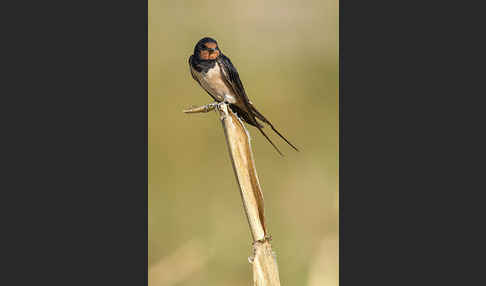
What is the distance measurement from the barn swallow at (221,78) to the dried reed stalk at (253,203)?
1.15 ft

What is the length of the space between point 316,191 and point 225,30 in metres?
0.83

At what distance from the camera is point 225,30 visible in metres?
2.21

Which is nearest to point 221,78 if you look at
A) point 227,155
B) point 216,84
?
point 216,84

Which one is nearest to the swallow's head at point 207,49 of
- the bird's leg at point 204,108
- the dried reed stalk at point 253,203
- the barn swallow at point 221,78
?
the barn swallow at point 221,78

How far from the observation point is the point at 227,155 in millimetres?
2209

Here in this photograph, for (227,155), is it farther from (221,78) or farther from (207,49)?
(207,49)

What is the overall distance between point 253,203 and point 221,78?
2.24ft

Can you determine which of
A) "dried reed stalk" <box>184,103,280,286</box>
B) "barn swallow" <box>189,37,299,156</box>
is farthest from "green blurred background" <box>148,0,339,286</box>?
"dried reed stalk" <box>184,103,280,286</box>

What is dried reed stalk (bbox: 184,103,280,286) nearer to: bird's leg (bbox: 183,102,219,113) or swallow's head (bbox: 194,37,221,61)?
bird's leg (bbox: 183,102,219,113)

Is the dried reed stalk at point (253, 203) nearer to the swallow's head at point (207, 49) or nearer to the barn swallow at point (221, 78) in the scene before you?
the barn swallow at point (221, 78)

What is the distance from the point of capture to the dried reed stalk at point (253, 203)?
1573 millimetres
